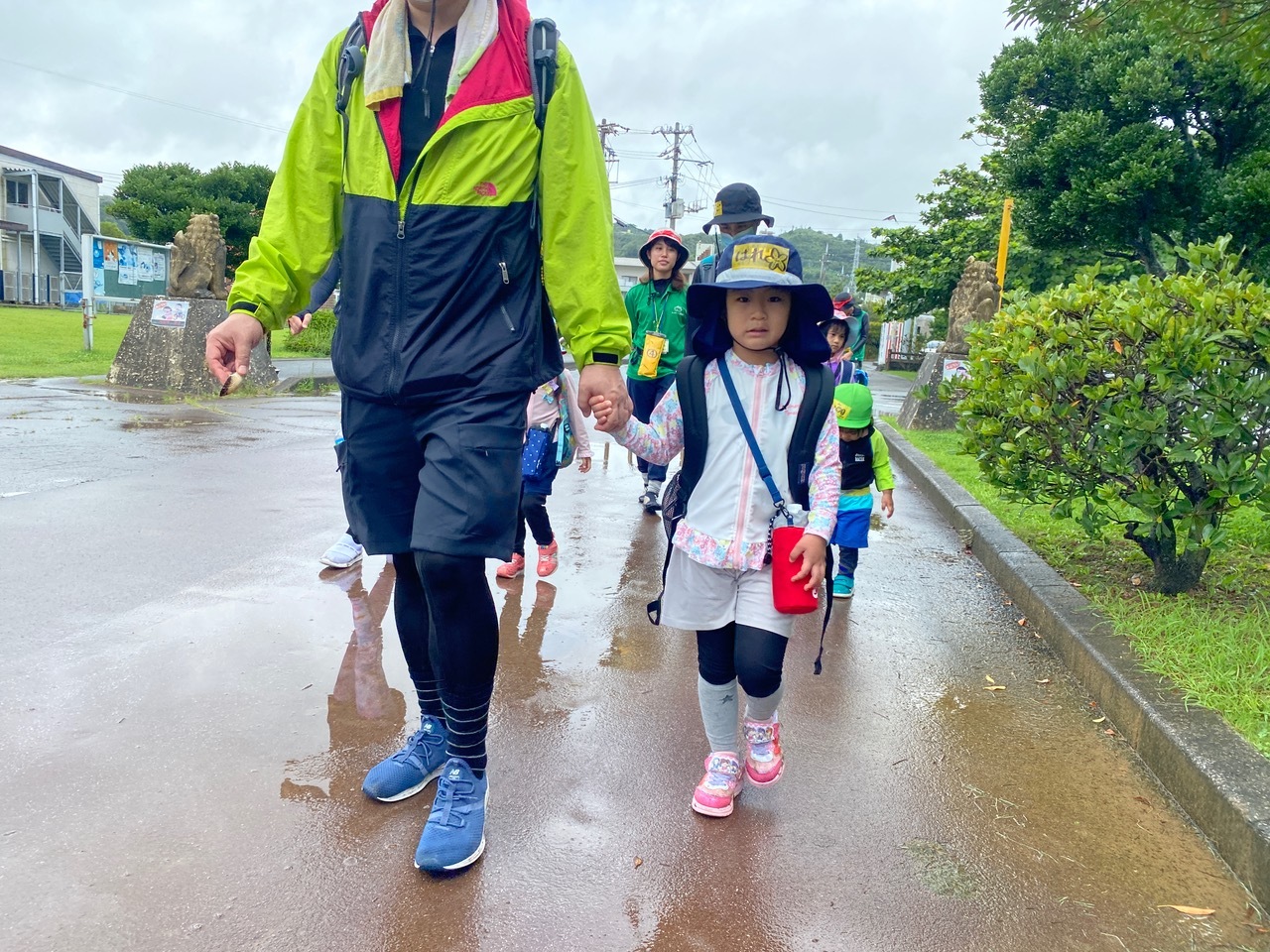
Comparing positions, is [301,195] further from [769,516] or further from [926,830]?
[926,830]

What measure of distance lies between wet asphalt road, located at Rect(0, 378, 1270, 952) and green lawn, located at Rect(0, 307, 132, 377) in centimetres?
1152

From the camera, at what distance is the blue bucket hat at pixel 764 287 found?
2799 mm

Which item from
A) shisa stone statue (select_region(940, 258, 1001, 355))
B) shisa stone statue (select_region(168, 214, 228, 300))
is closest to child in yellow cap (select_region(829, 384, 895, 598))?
shisa stone statue (select_region(940, 258, 1001, 355))

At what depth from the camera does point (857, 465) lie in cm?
492

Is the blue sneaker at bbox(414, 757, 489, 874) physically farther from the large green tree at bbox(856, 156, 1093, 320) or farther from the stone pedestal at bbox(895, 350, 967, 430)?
the large green tree at bbox(856, 156, 1093, 320)

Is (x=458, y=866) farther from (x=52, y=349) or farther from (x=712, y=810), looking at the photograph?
(x=52, y=349)

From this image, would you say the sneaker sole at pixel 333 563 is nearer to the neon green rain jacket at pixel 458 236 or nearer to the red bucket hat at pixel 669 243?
the red bucket hat at pixel 669 243

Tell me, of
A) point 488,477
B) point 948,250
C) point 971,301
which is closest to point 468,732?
point 488,477

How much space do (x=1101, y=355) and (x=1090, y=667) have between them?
134 centimetres

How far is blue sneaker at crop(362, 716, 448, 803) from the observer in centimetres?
271

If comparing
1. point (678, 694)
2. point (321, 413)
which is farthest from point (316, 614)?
point (321, 413)

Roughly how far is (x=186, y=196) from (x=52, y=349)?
963 inches

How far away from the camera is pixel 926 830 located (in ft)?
9.02

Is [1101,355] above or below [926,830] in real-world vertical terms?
above
